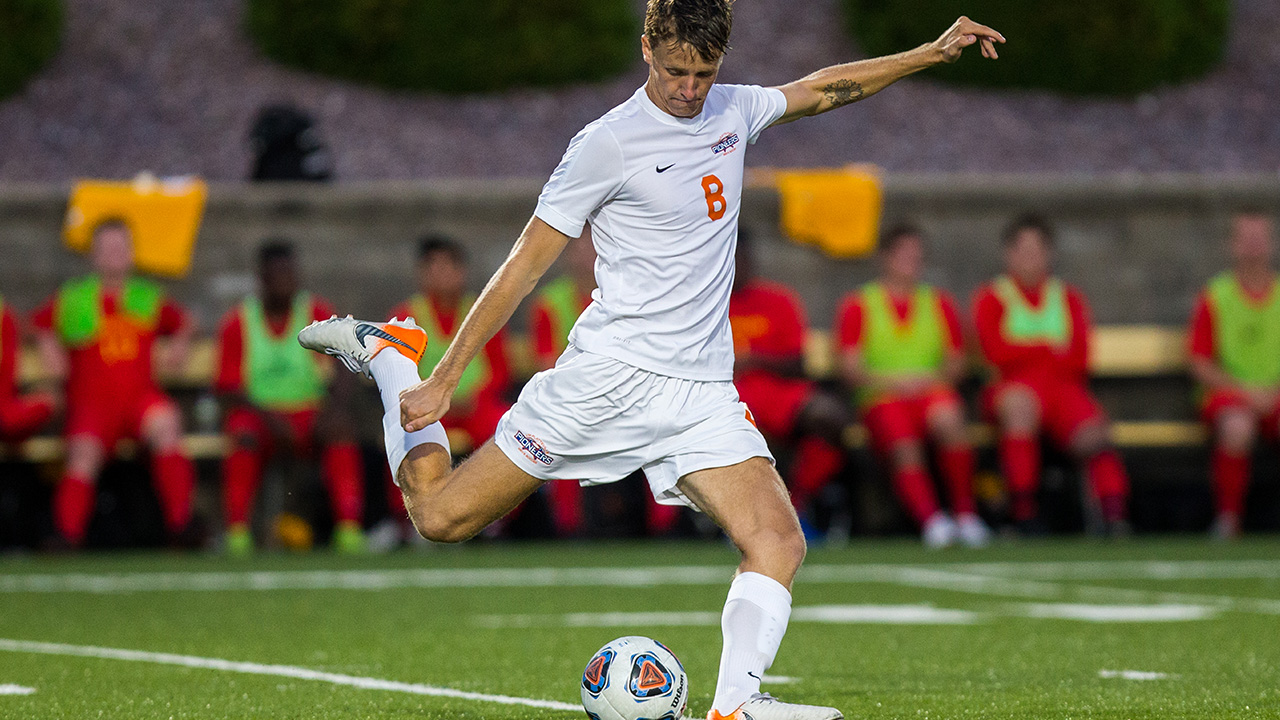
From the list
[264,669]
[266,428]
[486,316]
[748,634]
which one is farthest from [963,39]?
[266,428]

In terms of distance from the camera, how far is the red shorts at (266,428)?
40.3ft

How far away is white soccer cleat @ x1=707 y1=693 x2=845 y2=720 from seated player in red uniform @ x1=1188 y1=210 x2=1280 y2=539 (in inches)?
357

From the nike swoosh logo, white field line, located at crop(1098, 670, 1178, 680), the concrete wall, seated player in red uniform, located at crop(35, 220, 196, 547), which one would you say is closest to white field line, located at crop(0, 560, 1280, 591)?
seated player in red uniform, located at crop(35, 220, 196, 547)

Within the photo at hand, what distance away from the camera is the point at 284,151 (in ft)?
46.2

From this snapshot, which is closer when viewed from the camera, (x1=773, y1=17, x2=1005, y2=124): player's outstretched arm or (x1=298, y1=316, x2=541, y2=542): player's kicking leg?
(x1=298, y1=316, x2=541, y2=542): player's kicking leg

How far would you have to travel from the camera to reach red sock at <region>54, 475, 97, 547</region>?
39.3 ft

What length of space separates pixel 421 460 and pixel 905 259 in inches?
306

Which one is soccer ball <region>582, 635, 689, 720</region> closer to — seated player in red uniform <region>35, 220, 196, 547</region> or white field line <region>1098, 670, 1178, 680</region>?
white field line <region>1098, 670, 1178, 680</region>

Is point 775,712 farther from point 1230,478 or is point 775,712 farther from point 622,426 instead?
point 1230,478

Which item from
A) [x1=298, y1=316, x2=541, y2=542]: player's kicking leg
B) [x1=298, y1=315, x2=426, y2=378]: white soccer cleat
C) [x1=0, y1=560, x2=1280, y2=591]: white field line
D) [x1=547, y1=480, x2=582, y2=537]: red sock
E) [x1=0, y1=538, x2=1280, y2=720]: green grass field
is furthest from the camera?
[x1=547, y1=480, x2=582, y2=537]: red sock

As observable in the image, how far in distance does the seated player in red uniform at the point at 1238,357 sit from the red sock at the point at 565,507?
15.4 ft

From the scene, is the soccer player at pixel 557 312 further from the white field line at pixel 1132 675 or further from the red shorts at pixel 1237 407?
the white field line at pixel 1132 675

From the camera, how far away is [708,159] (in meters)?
5.15

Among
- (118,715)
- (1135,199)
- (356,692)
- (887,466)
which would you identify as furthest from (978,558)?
(118,715)
